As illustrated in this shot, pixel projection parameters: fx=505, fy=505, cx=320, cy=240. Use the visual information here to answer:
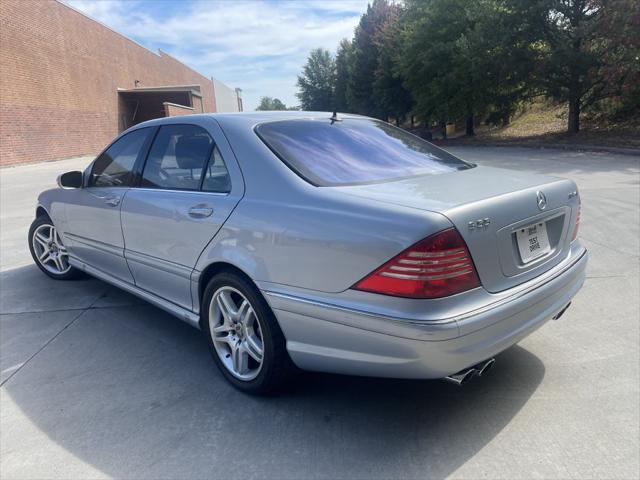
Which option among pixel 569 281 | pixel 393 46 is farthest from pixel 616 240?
pixel 393 46

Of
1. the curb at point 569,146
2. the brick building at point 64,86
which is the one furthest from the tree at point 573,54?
the brick building at point 64,86

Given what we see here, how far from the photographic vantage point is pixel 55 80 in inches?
966

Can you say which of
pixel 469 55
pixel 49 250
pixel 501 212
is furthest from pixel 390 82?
pixel 501 212

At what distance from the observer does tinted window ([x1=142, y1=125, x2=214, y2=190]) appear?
10.5 feet

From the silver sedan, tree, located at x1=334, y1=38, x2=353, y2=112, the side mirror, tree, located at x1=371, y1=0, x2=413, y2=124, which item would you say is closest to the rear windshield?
the silver sedan

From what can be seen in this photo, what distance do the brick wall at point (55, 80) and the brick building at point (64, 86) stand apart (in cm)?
4

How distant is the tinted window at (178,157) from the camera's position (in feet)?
10.5

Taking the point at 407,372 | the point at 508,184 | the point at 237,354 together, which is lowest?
the point at 237,354

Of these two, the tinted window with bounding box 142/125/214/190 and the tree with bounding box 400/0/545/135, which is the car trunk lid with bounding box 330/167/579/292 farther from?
the tree with bounding box 400/0/545/135

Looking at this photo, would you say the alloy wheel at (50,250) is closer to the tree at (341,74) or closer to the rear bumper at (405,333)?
the rear bumper at (405,333)

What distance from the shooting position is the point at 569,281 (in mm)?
2801

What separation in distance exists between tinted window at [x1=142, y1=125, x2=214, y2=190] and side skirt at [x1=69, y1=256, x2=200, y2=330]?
30.7 inches

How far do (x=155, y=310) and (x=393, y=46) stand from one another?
106 ft

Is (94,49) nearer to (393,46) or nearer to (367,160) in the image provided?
(393,46)
